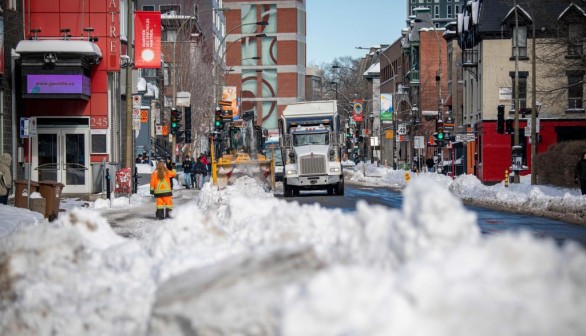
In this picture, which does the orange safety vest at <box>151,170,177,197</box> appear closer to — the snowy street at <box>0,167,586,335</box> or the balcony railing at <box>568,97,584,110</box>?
the snowy street at <box>0,167,586,335</box>

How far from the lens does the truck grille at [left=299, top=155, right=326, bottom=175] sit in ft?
139

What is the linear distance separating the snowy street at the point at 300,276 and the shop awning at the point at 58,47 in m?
32.6

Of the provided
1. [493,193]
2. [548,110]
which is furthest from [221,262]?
[548,110]

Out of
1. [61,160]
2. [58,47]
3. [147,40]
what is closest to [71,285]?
[147,40]

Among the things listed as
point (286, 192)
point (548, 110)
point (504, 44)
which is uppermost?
point (504, 44)

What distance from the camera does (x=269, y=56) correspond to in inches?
5591

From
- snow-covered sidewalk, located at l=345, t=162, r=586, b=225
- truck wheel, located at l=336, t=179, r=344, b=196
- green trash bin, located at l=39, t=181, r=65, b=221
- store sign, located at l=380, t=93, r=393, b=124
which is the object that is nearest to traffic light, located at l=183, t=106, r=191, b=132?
truck wheel, located at l=336, t=179, r=344, b=196

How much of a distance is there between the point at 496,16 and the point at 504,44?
2273 mm

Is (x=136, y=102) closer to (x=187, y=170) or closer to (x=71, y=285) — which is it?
(x=187, y=170)

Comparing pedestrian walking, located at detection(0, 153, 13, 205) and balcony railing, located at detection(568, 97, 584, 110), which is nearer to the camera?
pedestrian walking, located at detection(0, 153, 13, 205)

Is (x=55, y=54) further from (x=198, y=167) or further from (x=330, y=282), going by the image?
(x=330, y=282)

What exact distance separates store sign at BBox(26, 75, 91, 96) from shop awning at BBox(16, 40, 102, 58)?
3.18 ft

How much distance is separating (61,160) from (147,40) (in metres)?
6.39

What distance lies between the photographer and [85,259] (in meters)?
7.08
